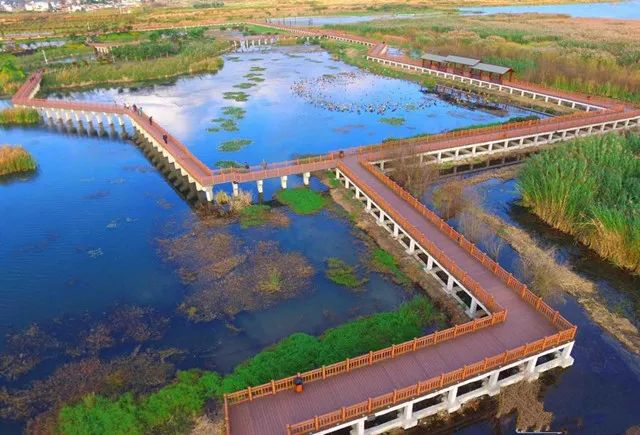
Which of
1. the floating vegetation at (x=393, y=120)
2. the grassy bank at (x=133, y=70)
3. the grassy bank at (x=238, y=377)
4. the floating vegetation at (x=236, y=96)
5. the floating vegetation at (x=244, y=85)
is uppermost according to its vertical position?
the grassy bank at (x=133, y=70)

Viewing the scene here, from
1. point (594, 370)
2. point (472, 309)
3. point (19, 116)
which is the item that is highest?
point (19, 116)

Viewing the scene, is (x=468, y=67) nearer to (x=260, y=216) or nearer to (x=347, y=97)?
(x=347, y=97)

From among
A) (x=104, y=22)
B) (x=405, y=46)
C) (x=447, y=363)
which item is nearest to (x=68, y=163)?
(x=447, y=363)

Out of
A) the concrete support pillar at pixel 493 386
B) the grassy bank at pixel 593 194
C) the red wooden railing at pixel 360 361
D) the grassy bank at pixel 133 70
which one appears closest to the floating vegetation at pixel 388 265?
the red wooden railing at pixel 360 361

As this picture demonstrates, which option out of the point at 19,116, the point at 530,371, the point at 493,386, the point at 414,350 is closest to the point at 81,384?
the point at 414,350

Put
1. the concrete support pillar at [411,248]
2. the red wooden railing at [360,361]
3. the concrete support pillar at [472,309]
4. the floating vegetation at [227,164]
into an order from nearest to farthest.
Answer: the red wooden railing at [360,361]
the concrete support pillar at [472,309]
the concrete support pillar at [411,248]
the floating vegetation at [227,164]

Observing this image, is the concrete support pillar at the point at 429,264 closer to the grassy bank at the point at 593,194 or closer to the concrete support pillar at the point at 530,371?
the concrete support pillar at the point at 530,371

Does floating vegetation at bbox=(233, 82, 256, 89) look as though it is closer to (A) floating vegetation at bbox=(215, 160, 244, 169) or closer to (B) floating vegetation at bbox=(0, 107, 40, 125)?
(B) floating vegetation at bbox=(0, 107, 40, 125)
